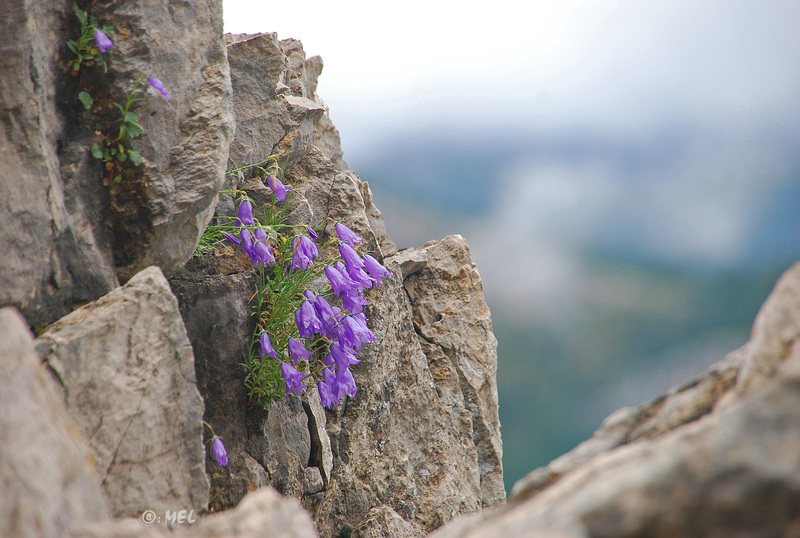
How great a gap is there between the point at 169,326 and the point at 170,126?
1262 mm

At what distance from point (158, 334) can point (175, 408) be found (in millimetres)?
344

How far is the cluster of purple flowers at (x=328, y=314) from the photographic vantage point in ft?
11.8

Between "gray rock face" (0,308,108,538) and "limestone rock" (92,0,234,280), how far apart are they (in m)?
1.49

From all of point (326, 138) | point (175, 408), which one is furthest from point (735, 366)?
point (326, 138)

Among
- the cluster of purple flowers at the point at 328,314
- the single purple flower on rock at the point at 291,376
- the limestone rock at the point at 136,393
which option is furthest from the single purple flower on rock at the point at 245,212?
the limestone rock at the point at 136,393

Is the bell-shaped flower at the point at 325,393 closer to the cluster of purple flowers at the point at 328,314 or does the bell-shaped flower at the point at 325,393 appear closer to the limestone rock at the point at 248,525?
the cluster of purple flowers at the point at 328,314

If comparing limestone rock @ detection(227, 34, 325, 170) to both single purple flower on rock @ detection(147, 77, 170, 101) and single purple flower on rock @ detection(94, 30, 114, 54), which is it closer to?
single purple flower on rock @ detection(147, 77, 170, 101)

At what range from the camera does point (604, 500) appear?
1299 millimetres

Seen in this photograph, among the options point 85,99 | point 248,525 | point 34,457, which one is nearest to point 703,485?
point 248,525

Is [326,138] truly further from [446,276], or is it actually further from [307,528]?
[307,528]

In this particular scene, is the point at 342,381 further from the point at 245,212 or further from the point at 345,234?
the point at 245,212

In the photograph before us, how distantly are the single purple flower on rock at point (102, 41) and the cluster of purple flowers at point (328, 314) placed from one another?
1.20 m

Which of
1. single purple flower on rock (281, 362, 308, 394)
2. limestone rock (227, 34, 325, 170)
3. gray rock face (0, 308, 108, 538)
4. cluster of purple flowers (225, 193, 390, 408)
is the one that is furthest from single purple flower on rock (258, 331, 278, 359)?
gray rock face (0, 308, 108, 538)

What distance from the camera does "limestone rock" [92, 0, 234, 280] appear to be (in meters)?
3.02
